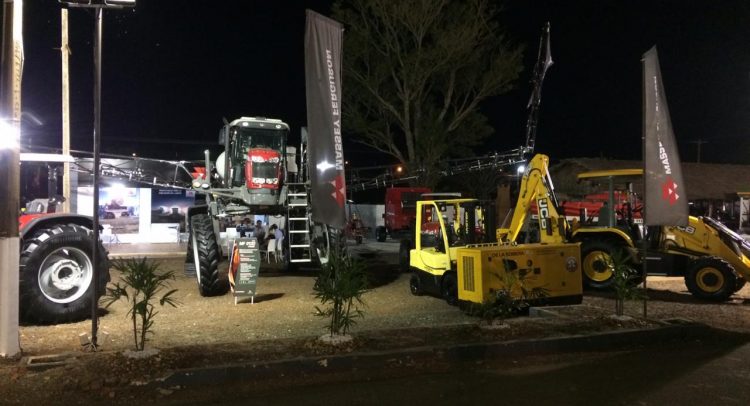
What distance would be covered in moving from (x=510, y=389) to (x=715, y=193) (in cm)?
3695

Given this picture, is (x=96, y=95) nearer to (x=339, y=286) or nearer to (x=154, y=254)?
(x=339, y=286)

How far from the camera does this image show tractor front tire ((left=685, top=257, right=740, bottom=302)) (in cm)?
1147

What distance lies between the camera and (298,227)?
1348 cm

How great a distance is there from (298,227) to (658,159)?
25.5ft

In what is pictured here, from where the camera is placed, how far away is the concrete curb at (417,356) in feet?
19.7

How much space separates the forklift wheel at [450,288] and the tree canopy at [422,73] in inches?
736

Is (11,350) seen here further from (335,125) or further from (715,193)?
(715,193)

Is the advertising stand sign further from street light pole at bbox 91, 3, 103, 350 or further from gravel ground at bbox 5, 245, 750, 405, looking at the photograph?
street light pole at bbox 91, 3, 103, 350

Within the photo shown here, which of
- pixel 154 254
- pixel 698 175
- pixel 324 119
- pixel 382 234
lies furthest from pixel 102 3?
pixel 698 175

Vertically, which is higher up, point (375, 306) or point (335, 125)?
point (335, 125)

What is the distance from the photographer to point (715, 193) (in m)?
36.7

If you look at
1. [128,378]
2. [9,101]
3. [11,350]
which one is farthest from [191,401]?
[9,101]

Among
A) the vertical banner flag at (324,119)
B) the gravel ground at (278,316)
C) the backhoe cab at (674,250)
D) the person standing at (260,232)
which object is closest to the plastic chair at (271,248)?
the person standing at (260,232)

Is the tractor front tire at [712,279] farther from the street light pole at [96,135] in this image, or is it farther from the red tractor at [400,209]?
the red tractor at [400,209]
